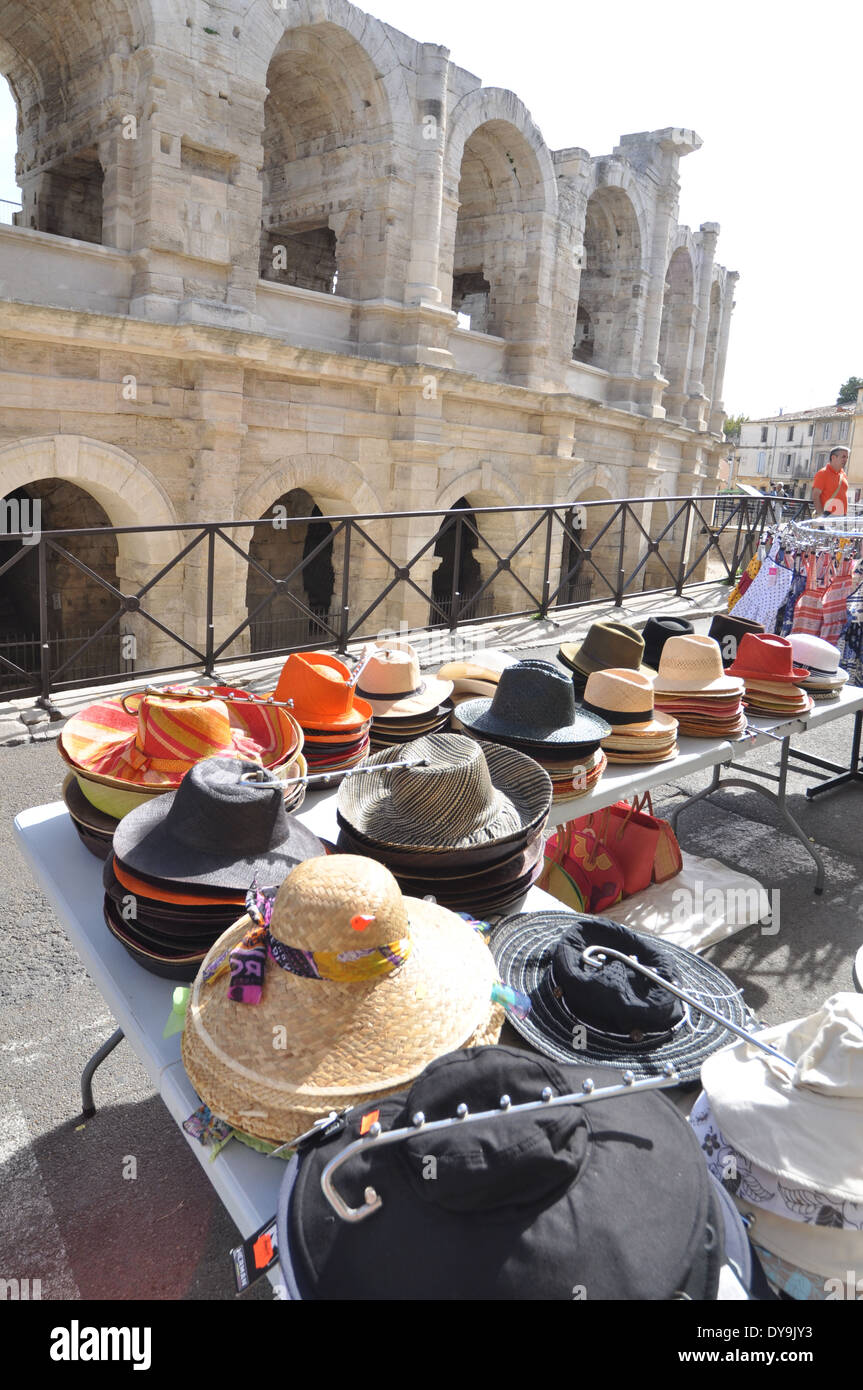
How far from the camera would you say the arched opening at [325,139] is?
1021 cm

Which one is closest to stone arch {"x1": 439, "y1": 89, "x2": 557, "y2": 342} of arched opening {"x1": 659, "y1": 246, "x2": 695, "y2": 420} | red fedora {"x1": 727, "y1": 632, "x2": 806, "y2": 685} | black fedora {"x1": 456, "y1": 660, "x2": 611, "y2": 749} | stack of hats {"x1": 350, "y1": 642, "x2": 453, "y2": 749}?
arched opening {"x1": 659, "y1": 246, "x2": 695, "y2": 420}

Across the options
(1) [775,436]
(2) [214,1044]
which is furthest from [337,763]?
(1) [775,436]

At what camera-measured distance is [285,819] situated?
2090 mm

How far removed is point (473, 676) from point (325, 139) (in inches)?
405

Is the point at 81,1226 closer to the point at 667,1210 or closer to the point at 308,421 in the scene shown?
the point at 667,1210

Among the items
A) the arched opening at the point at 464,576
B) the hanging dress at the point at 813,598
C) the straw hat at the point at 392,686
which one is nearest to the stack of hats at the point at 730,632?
the hanging dress at the point at 813,598

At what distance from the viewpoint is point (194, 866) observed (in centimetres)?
192

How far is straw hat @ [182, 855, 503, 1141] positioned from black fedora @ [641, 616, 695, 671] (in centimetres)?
296

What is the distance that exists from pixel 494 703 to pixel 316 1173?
1920 millimetres

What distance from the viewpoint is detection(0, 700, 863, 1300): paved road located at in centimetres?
215

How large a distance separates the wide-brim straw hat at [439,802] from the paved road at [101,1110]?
1119 millimetres

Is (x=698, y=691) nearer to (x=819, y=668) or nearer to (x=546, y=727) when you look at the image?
(x=546, y=727)

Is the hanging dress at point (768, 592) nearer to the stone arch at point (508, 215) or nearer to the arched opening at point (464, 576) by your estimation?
the stone arch at point (508, 215)

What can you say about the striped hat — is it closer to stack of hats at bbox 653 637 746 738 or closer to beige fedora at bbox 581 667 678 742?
beige fedora at bbox 581 667 678 742
